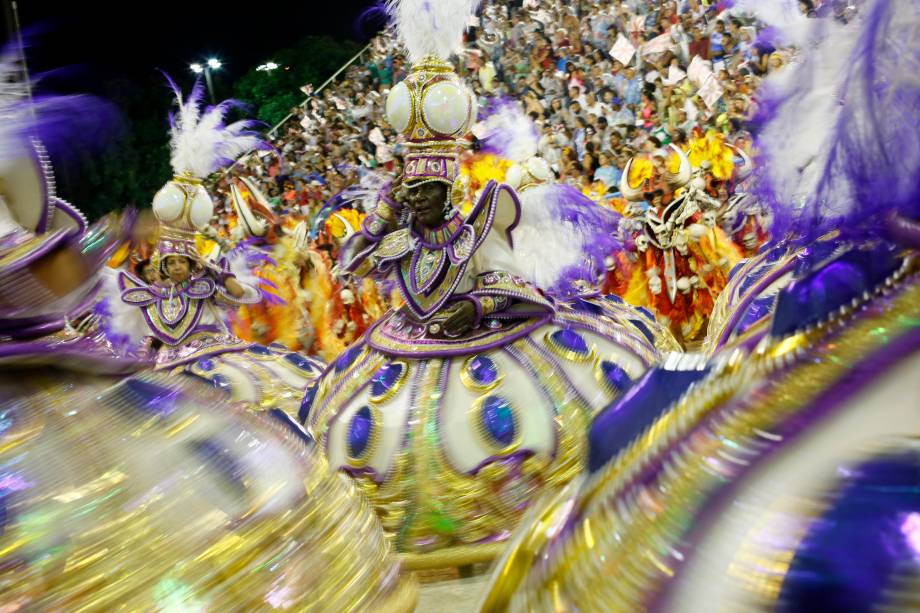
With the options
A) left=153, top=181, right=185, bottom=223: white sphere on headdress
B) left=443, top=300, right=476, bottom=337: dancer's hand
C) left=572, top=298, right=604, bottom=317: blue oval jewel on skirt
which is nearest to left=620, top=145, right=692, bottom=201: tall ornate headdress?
left=572, top=298, right=604, bottom=317: blue oval jewel on skirt

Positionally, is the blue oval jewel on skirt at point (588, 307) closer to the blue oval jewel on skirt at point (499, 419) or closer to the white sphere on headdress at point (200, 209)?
the blue oval jewel on skirt at point (499, 419)

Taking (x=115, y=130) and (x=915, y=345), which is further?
(x=115, y=130)

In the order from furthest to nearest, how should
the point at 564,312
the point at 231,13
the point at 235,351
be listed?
→ the point at 231,13, the point at 235,351, the point at 564,312

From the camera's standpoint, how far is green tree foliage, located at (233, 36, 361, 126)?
1457 centimetres

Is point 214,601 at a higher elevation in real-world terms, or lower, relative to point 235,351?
higher

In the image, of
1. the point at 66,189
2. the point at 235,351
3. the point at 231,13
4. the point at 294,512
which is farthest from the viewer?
the point at 231,13

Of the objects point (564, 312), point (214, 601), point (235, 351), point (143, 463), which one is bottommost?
point (235, 351)

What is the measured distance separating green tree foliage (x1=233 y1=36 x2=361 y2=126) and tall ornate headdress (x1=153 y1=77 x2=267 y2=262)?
983cm

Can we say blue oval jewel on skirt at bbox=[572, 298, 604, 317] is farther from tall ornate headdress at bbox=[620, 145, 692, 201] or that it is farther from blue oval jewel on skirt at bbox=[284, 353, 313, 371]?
tall ornate headdress at bbox=[620, 145, 692, 201]

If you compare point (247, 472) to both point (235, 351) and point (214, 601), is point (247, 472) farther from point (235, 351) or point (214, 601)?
point (235, 351)

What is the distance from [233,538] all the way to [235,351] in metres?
3.97

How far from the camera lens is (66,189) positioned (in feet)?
4.35

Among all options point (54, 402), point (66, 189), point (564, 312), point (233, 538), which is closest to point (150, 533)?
point (233, 538)

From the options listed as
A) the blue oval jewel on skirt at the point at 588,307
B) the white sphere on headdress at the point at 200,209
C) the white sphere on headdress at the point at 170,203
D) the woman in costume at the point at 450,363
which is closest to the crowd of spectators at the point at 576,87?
→ the white sphere on headdress at the point at 200,209
